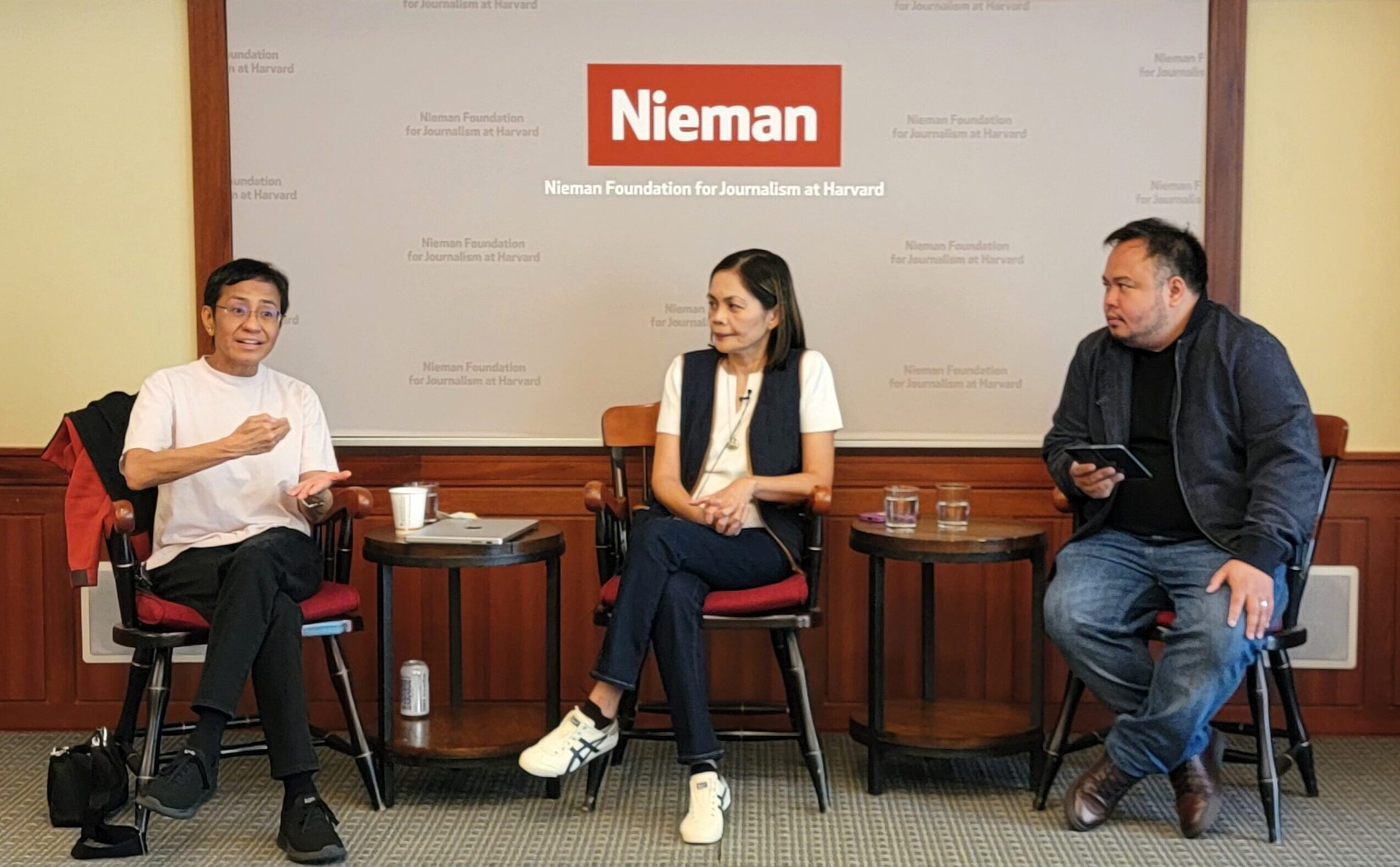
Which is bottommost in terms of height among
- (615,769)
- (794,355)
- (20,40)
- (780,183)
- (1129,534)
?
(615,769)

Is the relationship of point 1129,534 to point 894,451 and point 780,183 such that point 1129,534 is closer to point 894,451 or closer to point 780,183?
point 894,451

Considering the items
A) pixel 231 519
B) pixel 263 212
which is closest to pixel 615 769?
pixel 231 519

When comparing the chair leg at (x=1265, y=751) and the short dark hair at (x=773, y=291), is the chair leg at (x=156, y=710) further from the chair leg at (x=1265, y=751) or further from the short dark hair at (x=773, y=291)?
the chair leg at (x=1265, y=751)

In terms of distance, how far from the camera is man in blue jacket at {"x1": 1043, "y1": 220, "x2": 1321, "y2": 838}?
9.55 feet

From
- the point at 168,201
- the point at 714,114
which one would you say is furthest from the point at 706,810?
the point at 168,201

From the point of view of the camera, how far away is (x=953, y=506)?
3.33 meters

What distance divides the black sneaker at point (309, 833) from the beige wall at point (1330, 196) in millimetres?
2724

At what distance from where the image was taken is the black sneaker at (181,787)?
2.70 meters

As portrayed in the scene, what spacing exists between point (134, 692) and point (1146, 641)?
7.70 feet

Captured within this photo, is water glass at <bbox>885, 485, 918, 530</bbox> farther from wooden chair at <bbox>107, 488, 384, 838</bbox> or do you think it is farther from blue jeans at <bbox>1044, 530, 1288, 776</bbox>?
wooden chair at <bbox>107, 488, 384, 838</bbox>

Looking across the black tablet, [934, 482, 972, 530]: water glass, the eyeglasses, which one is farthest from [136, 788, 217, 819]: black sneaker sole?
the black tablet

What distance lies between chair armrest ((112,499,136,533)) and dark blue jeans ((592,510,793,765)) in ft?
3.47

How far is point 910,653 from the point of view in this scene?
12.7 ft

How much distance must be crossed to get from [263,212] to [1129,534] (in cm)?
243
